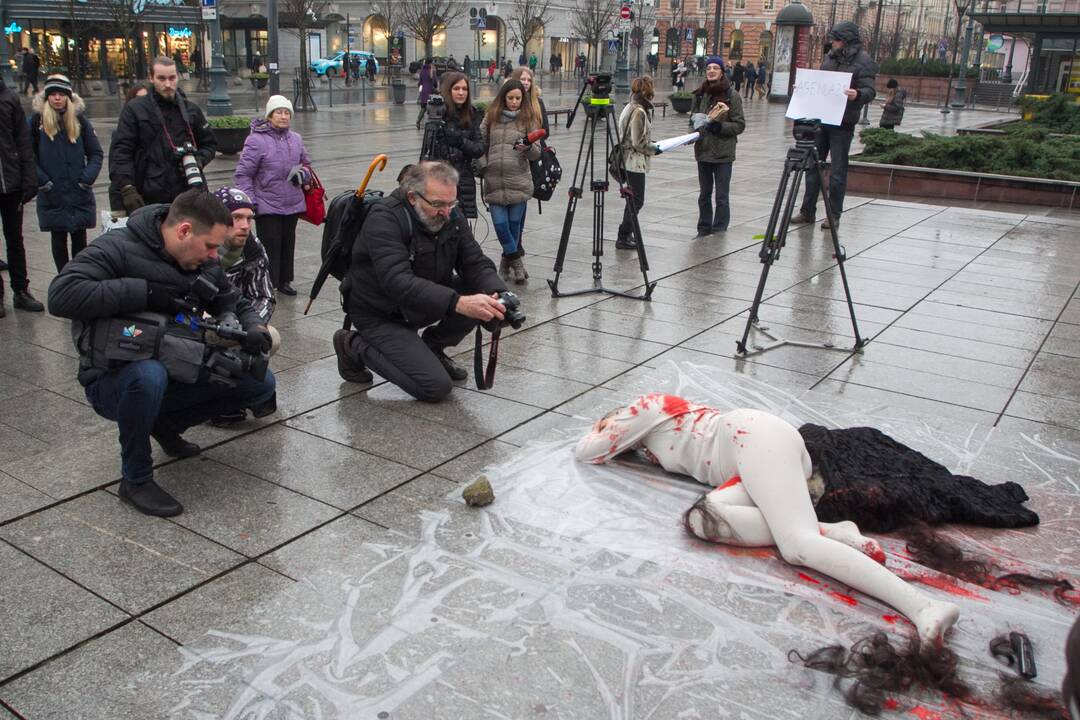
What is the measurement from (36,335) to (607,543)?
4534 mm

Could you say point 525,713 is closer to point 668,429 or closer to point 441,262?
point 668,429

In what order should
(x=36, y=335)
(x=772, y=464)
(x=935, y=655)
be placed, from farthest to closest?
(x=36, y=335), (x=772, y=464), (x=935, y=655)

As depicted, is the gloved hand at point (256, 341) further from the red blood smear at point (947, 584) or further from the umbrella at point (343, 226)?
the red blood smear at point (947, 584)

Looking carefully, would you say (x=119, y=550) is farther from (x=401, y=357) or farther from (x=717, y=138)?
(x=717, y=138)

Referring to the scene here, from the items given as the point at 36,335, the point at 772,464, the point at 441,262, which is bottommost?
the point at 36,335

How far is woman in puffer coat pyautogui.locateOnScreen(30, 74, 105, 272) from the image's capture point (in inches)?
280

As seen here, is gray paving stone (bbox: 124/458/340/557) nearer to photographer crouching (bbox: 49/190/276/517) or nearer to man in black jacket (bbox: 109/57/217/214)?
photographer crouching (bbox: 49/190/276/517)

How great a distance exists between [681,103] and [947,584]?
1103 inches

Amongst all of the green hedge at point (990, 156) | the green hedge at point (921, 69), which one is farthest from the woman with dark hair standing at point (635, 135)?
the green hedge at point (921, 69)

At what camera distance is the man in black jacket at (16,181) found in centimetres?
680

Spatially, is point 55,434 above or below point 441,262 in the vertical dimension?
below

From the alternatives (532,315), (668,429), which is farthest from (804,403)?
(532,315)

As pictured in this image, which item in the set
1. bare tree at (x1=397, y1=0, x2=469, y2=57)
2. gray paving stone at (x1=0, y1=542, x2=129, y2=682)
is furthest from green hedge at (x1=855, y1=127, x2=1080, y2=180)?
bare tree at (x1=397, y1=0, x2=469, y2=57)

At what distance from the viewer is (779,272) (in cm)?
886
